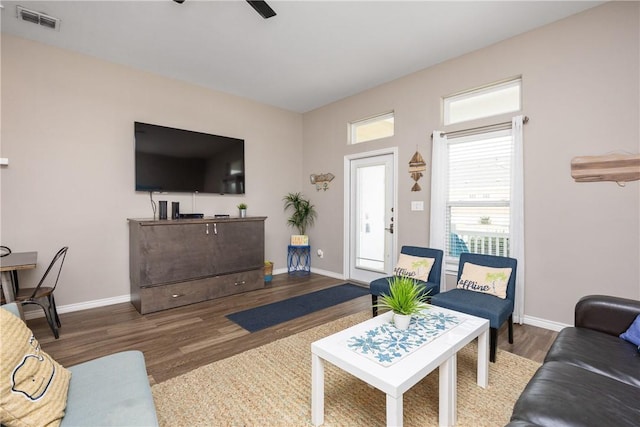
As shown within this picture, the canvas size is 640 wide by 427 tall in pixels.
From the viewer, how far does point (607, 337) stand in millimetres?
1839

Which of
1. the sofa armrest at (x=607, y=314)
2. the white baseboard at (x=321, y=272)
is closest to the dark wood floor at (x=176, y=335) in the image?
the sofa armrest at (x=607, y=314)

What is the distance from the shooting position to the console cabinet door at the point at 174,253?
3506mm

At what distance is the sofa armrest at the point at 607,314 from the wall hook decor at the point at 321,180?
12.4 feet

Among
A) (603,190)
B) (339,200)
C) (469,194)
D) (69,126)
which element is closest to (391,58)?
(469,194)

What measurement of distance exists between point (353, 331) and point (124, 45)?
12.6 feet

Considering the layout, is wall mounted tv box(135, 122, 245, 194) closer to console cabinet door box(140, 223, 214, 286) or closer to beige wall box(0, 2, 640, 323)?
beige wall box(0, 2, 640, 323)

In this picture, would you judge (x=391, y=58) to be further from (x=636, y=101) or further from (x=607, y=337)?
(x=607, y=337)

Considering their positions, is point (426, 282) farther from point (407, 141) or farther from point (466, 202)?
point (407, 141)

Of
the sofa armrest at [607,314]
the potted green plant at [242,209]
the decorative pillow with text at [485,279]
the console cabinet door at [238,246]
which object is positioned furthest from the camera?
the potted green plant at [242,209]

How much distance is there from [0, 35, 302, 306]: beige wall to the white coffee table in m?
3.35

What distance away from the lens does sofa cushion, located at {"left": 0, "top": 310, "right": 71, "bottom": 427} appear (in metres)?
0.98

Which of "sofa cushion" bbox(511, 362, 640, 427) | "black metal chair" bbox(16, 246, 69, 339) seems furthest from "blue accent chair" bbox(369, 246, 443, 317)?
"black metal chair" bbox(16, 246, 69, 339)

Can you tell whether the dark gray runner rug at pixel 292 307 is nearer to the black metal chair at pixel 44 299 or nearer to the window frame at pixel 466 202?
the window frame at pixel 466 202

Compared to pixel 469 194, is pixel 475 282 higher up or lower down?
lower down
